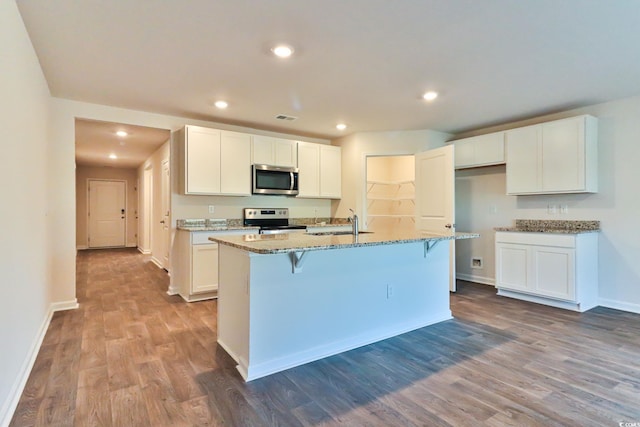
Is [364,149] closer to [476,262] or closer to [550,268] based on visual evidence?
[476,262]

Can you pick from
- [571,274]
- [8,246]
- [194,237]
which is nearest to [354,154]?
[194,237]

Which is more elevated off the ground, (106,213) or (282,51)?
(282,51)

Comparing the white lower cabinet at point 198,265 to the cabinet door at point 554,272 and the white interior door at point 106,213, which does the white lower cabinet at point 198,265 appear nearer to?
the cabinet door at point 554,272

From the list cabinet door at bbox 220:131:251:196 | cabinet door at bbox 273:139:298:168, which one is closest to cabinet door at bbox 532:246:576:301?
cabinet door at bbox 273:139:298:168

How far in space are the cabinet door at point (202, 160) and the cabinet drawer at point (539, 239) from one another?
12.1ft

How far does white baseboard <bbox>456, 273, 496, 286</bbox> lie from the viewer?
195 inches

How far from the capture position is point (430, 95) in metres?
3.57

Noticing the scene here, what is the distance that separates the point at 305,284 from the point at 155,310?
2156 mm

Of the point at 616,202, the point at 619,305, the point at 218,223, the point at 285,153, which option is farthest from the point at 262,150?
the point at 619,305

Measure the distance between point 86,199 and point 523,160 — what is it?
9.87 m

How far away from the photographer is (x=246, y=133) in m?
4.85

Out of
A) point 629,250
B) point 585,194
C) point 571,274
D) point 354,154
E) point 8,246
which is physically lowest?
point 571,274

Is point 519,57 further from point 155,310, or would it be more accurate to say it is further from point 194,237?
point 155,310

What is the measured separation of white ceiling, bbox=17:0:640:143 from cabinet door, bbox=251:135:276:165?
66cm
